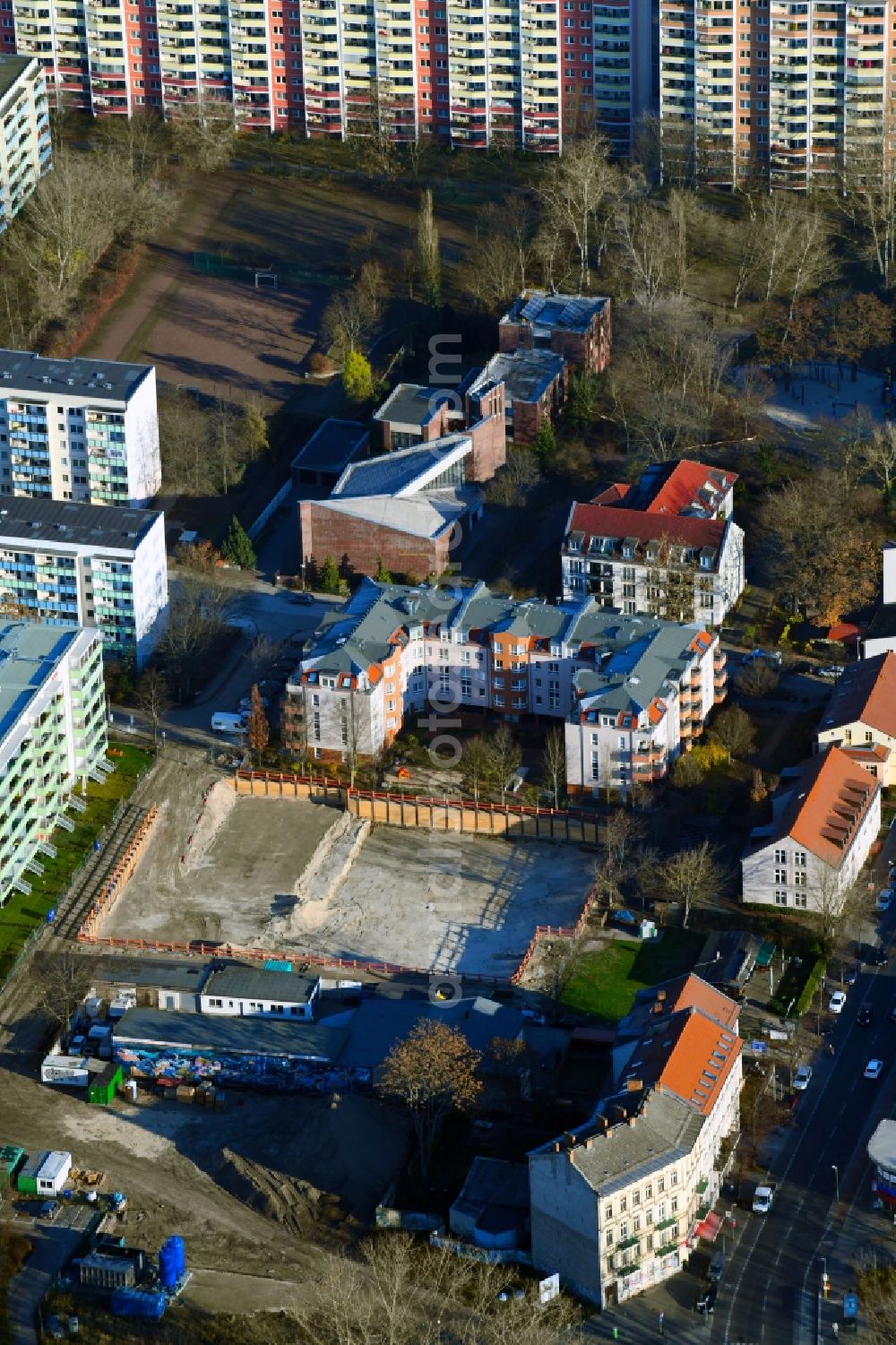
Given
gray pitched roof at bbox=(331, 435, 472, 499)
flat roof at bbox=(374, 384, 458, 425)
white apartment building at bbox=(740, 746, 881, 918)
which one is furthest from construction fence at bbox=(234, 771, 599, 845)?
flat roof at bbox=(374, 384, 458, 425)

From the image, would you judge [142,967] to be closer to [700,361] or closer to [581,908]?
[581,908]

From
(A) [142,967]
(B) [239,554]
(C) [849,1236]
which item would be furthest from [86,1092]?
(B) [239,554]

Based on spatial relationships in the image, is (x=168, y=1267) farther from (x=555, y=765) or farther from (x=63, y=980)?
(x=555, y=765)

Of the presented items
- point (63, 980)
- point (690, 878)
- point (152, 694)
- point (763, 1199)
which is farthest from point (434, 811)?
point (763, 1199)

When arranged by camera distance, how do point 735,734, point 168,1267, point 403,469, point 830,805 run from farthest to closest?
point 403,469 < point 735,734 < point 830,805 < point 168,1267

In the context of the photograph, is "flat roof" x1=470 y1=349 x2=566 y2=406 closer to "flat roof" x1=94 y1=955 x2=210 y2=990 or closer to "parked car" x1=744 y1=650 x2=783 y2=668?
"parked car" x1=744 y1=650 x2=783 y2=668

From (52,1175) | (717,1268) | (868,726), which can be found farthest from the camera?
(868,726)

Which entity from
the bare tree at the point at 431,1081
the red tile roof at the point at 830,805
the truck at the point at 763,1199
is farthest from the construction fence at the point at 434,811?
the truck at the point at 763,1199
